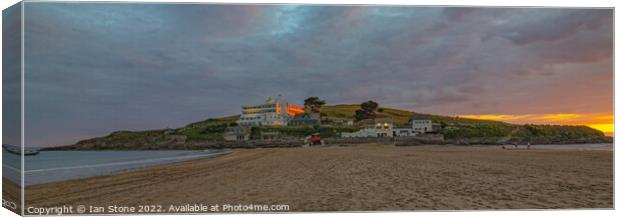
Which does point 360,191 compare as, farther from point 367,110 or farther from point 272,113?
point 272,113

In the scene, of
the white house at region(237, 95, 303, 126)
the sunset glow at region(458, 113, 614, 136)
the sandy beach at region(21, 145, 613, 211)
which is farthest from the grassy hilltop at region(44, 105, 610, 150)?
the sandy beach at region(21, 145, 613, 211)

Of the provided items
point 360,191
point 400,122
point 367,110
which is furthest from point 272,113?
point 360,191

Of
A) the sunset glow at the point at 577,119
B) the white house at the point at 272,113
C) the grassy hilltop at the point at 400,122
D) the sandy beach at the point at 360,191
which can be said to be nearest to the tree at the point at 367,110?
the grassy hilltop at the point at 400,122

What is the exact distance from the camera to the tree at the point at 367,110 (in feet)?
48.6

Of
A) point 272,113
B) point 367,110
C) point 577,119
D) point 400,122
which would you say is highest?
point 367,110

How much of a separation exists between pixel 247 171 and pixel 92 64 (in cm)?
437

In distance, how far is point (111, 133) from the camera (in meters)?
12.0

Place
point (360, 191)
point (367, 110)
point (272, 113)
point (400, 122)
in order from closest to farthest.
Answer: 1. point (360, 191)
2. point (367, 110)
3. point (400, 122)
4. point (272, 113)

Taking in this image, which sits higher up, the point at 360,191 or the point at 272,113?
the point at 272,113

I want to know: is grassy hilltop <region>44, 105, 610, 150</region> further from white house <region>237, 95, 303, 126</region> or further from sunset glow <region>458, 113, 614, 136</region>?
sunset glow <region>458, 113, 614, 136</region>

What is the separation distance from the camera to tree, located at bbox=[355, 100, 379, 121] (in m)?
14.8

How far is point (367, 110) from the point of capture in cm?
1764

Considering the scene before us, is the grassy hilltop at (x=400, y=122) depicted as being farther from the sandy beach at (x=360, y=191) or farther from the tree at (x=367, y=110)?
the sandy beach at (x=360, y=191)

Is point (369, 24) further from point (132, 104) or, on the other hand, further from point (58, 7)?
point (132, 104)
